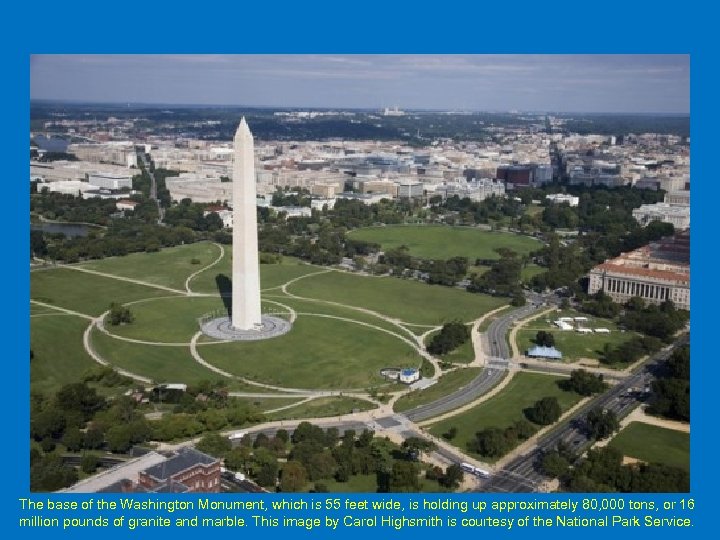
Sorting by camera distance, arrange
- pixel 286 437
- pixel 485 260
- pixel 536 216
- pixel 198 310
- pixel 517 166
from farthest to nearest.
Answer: pixel 517 166 → pixel 536 216 → pixel 485 260 → pixel 198 310 → pixel 286 437

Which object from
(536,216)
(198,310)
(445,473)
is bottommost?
(445,473)

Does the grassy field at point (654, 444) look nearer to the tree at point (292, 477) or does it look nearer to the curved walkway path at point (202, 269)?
the tree at point (292, 477)

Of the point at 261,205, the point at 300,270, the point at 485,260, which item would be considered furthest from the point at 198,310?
the point at 261,205

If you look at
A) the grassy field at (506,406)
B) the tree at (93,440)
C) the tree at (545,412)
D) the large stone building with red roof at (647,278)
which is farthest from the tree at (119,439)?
the large stone building with red roof at (647,278)

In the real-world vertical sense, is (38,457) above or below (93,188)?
below

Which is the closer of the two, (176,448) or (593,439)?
(176,448)

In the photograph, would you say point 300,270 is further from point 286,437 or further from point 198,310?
point 286,437

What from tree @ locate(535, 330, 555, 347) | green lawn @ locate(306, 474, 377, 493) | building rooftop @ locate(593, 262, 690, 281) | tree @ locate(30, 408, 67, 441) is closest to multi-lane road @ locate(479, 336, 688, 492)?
green lawn @ locate(306, 474, 377, 493)

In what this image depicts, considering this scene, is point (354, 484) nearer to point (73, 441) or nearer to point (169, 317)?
point (73, 441)
